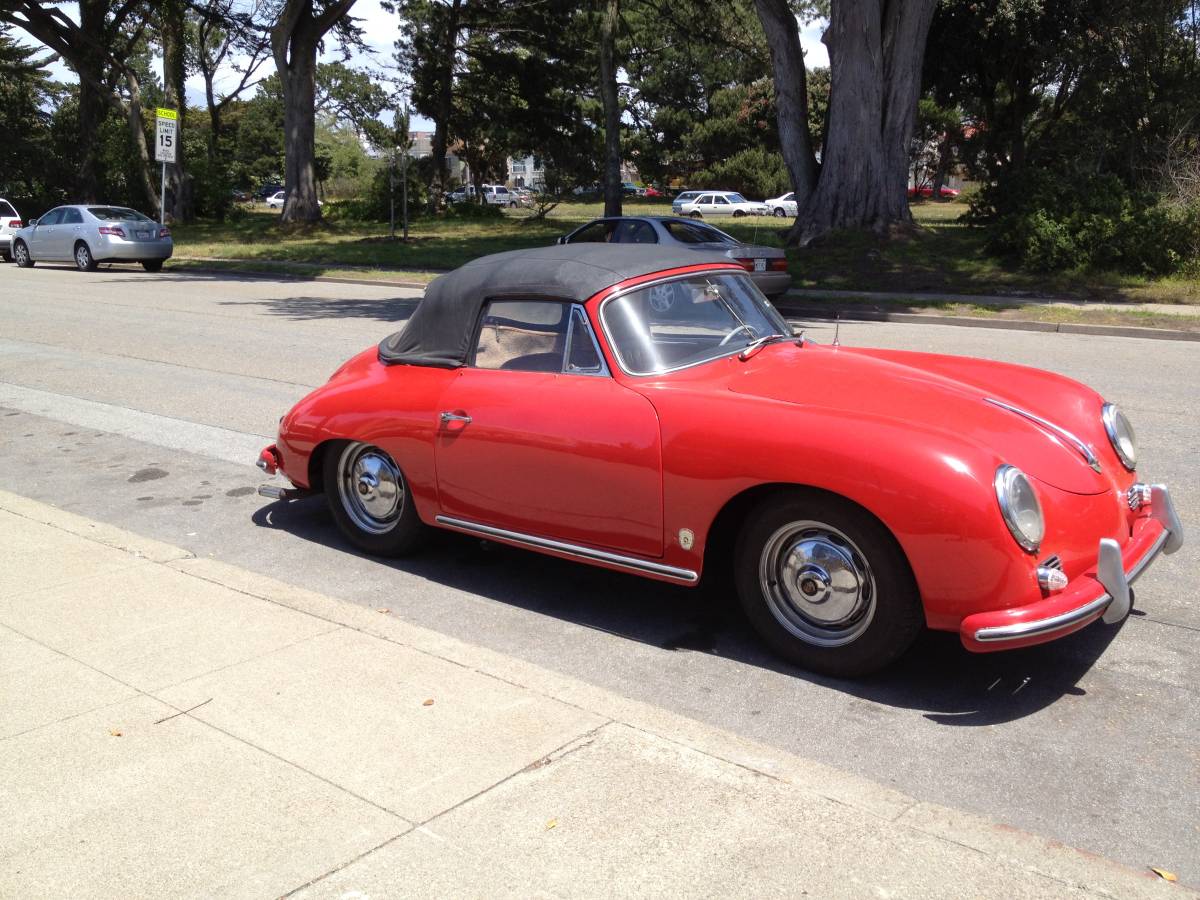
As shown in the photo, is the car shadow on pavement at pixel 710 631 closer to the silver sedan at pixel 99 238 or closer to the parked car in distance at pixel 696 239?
the parked car in distance at pixel 696 239

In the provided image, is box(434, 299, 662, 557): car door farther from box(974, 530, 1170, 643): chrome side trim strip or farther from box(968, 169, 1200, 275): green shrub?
box(968, 169, 1200, 275): green shrub

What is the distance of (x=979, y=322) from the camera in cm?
1545

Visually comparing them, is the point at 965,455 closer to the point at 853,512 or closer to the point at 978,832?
the point at 853,512

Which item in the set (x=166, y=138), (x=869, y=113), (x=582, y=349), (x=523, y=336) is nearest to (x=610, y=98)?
(x=869, y=113)

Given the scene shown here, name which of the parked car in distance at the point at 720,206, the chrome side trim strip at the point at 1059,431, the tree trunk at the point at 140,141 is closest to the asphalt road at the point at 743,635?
the chrome side trim strip at the point at 1059,431

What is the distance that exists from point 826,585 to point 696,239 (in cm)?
1339

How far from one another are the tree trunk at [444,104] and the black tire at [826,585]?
129 feet

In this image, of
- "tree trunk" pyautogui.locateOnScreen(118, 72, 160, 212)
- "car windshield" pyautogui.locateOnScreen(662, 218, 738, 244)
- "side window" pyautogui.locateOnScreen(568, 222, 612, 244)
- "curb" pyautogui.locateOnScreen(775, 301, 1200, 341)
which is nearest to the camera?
"curb" pyautogui.locateOnScreen(775, 301, 1200, 341)

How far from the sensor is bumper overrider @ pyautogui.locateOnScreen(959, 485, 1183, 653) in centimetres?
373

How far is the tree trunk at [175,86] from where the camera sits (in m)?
38.0

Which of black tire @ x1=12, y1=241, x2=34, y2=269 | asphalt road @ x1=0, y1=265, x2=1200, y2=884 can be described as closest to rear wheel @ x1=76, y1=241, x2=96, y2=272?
black tire @ x1=12, y1=241, x2=34, y2=269

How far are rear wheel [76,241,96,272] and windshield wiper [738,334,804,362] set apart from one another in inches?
951

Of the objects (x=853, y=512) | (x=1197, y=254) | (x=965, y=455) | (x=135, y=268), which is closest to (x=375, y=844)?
(x=853, y=512)

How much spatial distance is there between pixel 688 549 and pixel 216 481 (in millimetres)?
4160
